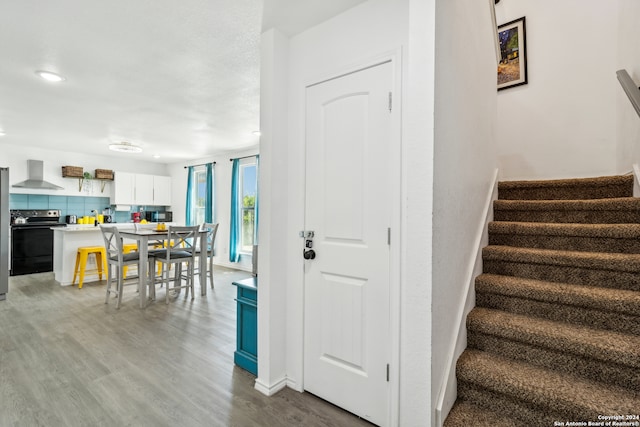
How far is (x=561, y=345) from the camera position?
55.3 inches

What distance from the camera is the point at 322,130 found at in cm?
200

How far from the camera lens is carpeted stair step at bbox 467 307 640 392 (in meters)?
1.29

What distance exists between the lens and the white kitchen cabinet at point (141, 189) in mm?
7023

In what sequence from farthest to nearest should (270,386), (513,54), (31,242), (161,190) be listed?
(161,190)
(31,242)
(513,54)
(270,386)

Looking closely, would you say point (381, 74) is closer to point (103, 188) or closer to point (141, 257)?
point (141, 257)

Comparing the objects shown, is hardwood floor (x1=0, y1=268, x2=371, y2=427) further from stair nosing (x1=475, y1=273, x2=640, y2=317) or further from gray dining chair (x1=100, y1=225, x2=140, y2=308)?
stair nosing (x1=475, y1=273, x2=640, y2=317)

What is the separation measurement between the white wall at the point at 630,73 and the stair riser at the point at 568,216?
51 cm

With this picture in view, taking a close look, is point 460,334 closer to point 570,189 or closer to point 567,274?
point 567,274

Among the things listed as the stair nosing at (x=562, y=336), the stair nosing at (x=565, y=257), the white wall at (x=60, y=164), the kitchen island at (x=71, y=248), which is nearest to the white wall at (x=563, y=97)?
the stair nosing at (x=565, y=257)

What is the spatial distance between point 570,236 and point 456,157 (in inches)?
39.8

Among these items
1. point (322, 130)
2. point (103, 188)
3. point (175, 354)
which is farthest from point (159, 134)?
point (322, 130)

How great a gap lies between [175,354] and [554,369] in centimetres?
263

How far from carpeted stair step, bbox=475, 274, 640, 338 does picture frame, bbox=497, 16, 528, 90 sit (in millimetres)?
2623

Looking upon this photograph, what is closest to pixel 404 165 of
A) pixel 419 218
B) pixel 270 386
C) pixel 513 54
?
Result: pixel 419 218
